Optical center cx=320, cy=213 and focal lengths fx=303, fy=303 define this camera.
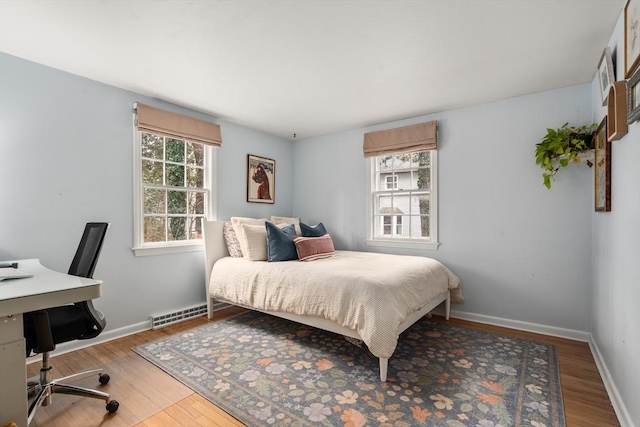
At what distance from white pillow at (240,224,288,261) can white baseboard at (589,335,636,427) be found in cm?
286

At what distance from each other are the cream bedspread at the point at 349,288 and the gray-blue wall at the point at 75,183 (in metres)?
0.69

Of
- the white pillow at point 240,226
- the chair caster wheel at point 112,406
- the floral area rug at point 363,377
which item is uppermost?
the white pillow at point 240,226

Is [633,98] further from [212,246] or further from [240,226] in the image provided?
[212,246]

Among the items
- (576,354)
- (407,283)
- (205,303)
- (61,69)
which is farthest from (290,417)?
(61,69)

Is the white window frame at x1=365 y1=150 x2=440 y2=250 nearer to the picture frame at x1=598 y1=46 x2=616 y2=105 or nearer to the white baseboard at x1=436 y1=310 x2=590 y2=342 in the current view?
the white baseboard at x1=436 y1=310 x2=590 y2=342

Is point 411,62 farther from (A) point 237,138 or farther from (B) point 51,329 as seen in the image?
(B) point 51,329

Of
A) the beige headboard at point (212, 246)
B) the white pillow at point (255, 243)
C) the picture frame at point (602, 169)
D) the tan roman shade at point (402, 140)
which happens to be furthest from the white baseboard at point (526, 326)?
the beige headboard at point (212, 246)

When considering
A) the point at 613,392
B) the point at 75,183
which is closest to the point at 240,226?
the point at 75,183

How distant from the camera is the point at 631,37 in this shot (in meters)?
1.59

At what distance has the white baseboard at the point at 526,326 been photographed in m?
2.79

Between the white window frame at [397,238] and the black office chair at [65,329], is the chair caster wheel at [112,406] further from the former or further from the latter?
the white window frame at [397,238]

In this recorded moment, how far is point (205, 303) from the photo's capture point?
356 cm

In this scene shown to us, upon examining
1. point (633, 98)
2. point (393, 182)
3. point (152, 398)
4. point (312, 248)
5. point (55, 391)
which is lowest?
point (152, 398)

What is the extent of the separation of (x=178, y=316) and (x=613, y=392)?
142 inches
